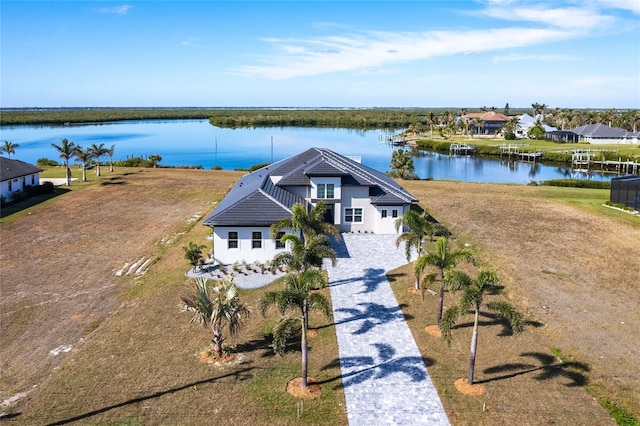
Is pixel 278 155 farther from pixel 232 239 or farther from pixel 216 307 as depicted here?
pixel 216 307

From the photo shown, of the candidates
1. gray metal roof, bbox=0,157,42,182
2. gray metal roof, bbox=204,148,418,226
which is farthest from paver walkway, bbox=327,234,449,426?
gray metal roof, bbox=0,157,42,182

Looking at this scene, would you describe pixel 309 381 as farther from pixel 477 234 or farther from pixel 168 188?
pixel 168 188

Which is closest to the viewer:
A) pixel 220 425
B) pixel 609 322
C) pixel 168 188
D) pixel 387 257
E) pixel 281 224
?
pixel 220 425

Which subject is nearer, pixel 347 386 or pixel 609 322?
pixel 347 386

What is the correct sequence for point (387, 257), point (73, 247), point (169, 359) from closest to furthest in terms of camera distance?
1. point (169, 359)
2. point (387, 257)
3. point (73, 247)

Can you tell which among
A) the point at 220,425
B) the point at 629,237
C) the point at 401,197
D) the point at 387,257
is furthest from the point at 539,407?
the point at 629,237

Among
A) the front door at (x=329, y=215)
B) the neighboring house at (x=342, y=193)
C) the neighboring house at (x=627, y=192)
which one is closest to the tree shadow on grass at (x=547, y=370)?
the neighboring house at (x=342, y=193)

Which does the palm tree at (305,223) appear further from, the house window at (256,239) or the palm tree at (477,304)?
the palm tree at (477,304)
